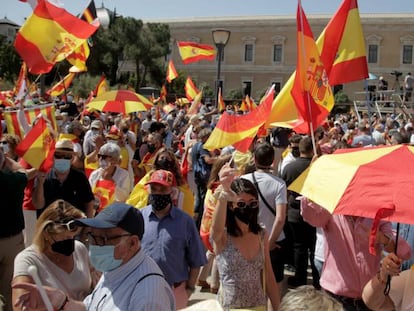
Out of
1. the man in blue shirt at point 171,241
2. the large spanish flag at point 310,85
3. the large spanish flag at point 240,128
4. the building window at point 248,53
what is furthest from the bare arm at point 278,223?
the building window at point 248,53

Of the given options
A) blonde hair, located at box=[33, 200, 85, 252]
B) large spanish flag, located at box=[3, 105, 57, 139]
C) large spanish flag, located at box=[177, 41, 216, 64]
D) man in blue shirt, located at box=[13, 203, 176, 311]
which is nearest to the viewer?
man in blue shirt, located at box=[13, 203, 176, 311]

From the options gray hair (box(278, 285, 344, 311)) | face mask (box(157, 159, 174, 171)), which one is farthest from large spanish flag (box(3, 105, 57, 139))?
gray hair (box(278, 285, 344, 311))

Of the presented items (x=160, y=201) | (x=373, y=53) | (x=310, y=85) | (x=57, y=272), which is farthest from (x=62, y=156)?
(x=373, y=53)

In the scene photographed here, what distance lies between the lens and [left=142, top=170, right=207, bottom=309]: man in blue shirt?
3.21 metres

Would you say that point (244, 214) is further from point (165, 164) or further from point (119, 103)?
point (119, 103)

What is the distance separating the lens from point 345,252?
2.98 metres

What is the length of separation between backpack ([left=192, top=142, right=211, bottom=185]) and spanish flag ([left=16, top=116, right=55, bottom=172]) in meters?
2.44

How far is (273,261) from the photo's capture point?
407 cm

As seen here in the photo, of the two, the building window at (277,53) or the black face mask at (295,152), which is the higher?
the building window at (277,53)

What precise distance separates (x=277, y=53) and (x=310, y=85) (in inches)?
2283

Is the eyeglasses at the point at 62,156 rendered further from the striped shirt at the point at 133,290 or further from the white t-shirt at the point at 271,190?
the striped shirt at the point at 133,290

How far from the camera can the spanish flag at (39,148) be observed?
4.29 metres

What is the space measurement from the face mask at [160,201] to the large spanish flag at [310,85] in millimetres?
1428

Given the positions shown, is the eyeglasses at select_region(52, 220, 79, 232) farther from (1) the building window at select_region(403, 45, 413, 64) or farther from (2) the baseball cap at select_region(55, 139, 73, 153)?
(1) the building window at select_region(403, 45, 413, 64)
